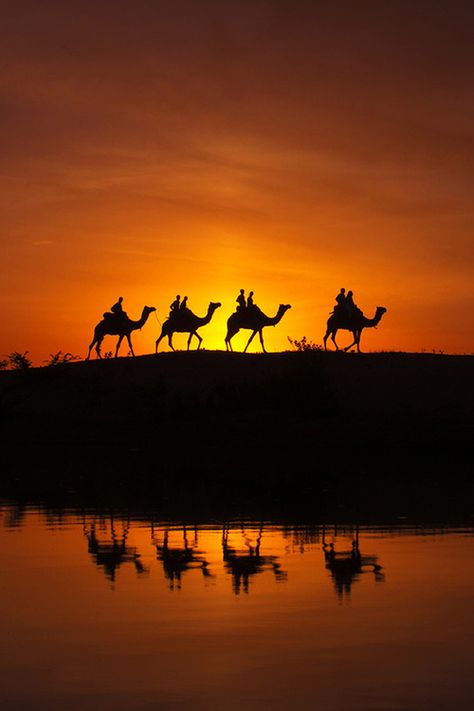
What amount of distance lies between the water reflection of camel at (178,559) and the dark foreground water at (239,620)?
0.04m

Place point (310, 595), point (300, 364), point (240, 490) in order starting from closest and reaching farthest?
point (310, 595) < point (240, 490) < point (300, 364)

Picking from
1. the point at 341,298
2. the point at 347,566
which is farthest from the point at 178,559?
the point at 341,298

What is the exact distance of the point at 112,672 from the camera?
27.2 feet

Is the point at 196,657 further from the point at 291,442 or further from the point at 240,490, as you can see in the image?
the point at 291,442

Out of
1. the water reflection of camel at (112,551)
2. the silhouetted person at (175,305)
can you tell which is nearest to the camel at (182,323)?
the silhouetted person at (175,305)

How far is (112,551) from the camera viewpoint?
47.7 feet

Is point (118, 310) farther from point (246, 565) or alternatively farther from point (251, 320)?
point (246, 565)

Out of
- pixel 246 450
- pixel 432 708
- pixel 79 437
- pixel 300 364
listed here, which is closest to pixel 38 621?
pixel 432 708

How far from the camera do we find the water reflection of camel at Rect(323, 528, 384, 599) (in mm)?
11768

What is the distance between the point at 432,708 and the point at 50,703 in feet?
7.20

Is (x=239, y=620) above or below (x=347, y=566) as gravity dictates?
below

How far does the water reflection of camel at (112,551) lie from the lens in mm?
13195

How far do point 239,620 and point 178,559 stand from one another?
3.74 m

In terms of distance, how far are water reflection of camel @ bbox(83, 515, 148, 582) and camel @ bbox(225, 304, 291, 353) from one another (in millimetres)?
27935
